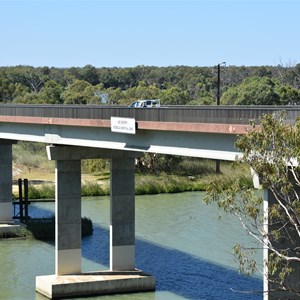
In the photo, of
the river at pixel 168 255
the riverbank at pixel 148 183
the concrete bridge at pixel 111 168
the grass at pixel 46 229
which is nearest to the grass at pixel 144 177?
the riverbank at pixel 148 183

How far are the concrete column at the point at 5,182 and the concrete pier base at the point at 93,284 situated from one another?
15.9 m

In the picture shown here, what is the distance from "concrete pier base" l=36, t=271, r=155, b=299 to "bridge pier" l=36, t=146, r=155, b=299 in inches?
1.5

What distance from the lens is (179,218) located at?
52.1 metres

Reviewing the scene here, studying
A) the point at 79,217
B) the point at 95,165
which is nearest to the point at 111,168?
the point at 79,217

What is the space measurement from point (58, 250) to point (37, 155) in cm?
4868

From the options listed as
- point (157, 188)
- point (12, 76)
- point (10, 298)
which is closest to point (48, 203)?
point (157, 188)

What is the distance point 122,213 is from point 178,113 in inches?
351

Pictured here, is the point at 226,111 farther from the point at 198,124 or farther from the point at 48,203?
the point at 48,203

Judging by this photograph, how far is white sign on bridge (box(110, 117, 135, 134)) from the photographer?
29344 mm

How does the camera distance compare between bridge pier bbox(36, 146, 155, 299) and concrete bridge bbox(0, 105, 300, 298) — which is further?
bridge pier bbox(36, 146, 155, 299)

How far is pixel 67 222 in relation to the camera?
3431 centimetres

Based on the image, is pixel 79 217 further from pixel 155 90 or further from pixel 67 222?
pixel 155 90

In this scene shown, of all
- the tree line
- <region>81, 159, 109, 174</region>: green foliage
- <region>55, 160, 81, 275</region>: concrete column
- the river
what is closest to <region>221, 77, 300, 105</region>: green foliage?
the tree line

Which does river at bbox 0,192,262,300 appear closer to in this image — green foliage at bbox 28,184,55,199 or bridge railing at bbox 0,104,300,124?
green foliage at bbox 28,184,55,199
